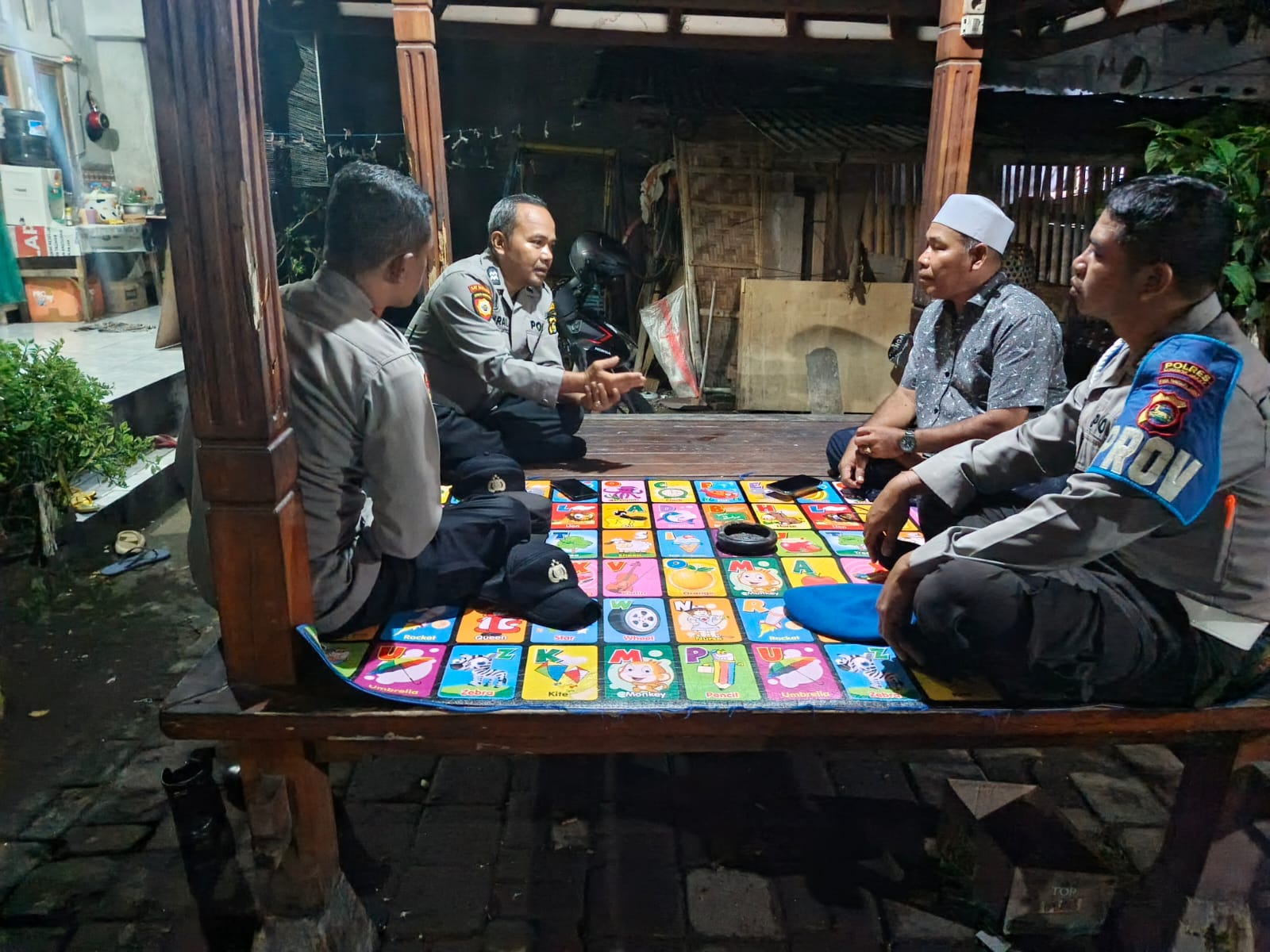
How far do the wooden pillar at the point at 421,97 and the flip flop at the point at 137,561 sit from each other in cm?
220

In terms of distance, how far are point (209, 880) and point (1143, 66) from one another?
10054 millimetres

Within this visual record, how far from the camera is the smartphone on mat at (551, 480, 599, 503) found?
368cm

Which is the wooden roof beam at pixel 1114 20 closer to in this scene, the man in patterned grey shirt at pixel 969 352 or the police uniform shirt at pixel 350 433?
the man in patterned grey shirt at pixel 969 352

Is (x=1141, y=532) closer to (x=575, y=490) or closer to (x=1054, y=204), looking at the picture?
(x=575, y=490)

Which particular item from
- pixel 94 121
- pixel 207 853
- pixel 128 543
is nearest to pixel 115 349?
pixel 128 543

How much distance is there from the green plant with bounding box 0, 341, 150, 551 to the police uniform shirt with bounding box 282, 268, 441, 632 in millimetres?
3124

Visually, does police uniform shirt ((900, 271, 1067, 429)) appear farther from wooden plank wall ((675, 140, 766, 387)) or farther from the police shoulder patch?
wooden plank wall ((675, 140, 766, 387))

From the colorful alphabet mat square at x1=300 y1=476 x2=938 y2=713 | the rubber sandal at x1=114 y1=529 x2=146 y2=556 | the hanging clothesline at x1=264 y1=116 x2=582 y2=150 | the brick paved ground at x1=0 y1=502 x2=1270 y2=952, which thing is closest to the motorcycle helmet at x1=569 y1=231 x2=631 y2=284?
the hanging clothesline at x1=264 y1=116 x2=582 y2=150

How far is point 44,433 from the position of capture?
14.8 ft

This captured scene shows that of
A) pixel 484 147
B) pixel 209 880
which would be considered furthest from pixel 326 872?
pixel 484 147

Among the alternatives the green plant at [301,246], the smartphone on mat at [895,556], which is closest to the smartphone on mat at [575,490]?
the smartphone on mat at [895,556]

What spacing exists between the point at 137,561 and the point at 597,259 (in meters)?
5.00

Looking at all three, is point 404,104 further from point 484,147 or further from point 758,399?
point 758,399

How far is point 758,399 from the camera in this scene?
905cm
